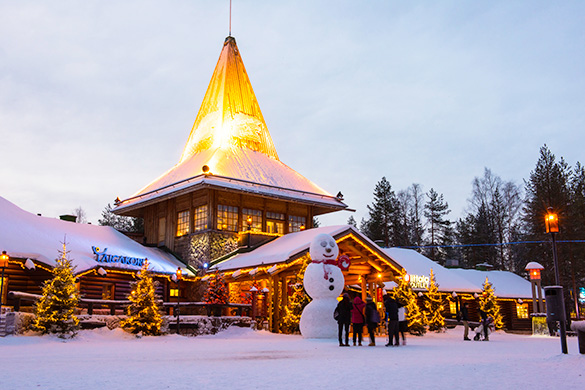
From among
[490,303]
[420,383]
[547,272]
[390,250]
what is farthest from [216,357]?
[547,272]

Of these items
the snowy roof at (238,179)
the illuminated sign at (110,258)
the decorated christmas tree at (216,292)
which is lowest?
the decorated christmas tree at (216,292)

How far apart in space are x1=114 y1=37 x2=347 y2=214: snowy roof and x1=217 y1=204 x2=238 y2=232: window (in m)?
1.85

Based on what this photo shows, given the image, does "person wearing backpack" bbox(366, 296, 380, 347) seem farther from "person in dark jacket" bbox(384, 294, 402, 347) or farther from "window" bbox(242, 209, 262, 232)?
"window" bbox(242, 209, 262, 232)

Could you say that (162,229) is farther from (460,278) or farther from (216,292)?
(460,278)

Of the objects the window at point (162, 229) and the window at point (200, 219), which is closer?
the window at point (200, 219)

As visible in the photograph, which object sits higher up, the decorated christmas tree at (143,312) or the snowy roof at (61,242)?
the snowy roof at (61,242)

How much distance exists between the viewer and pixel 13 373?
834cm

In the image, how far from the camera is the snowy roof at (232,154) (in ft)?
103

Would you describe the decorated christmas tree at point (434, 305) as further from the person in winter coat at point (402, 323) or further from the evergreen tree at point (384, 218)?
the evergreen tree at point (384, 218)

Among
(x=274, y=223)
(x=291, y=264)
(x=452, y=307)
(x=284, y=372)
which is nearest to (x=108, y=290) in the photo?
(x=274, y=223)

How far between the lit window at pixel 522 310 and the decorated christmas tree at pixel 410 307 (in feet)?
65.0

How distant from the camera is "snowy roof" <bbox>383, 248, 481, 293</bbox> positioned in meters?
39.6

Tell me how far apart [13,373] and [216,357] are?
13.9 ft

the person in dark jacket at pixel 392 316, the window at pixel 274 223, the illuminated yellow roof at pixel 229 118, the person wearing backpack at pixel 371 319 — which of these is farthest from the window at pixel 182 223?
the person in dark jacket at pixel 392 316
